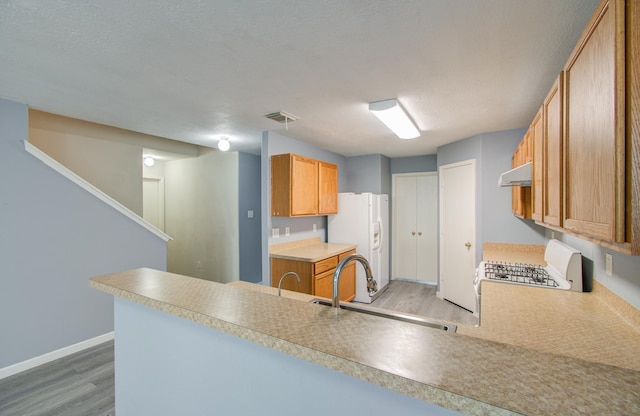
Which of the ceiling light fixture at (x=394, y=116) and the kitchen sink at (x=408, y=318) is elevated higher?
the ceiling light fixture at (x=394, y=116)

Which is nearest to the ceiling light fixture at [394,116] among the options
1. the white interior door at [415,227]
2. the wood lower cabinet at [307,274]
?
the wood lower cabinet at [307,274]

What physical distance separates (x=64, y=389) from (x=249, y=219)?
3235mm

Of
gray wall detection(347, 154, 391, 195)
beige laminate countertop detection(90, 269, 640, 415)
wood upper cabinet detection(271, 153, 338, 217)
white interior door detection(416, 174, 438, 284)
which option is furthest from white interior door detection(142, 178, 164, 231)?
beige laminate countertop detection(90, 269, 640, 415)

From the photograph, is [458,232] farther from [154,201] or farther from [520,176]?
[154,201]

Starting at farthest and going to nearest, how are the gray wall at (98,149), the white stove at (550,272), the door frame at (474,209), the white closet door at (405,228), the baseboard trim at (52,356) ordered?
1. the white closet door at (405,228)
2. the door frame at (474,209)
3. the gray wall at (98,149)
4. the baseboard trim at (52,356)
5. the white stove at (550,272)

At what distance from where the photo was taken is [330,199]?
4.49 metres

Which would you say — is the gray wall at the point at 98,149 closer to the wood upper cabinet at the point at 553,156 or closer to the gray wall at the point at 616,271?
the wood upper cabinet at the point at 553,156

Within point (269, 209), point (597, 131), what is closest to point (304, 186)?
point (269, 209)

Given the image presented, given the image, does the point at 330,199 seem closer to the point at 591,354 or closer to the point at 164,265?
the point at 164,265

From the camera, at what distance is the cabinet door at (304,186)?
3.58m

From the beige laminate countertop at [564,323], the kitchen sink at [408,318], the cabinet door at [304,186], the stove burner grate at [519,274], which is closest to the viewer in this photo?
the beige laminate countertop at [564,323]

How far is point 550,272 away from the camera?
8.12 ft

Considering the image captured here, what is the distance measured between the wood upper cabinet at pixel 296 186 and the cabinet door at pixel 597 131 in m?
2.67

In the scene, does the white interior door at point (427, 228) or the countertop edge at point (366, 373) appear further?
the white interior door at point (427, 228)
